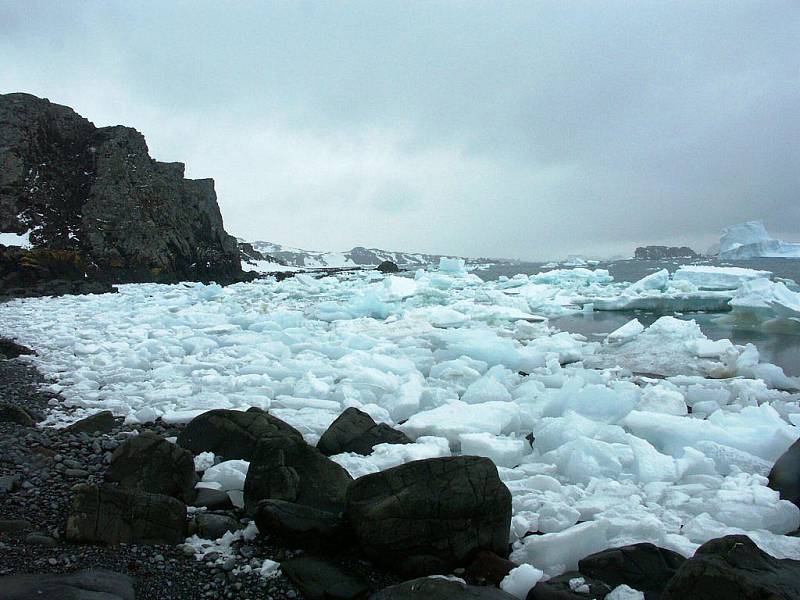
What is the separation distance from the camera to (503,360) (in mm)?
8031

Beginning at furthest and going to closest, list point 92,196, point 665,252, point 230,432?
point 665,252
point 92,196
point 230,432

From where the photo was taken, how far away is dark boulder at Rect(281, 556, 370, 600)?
229 centimetres

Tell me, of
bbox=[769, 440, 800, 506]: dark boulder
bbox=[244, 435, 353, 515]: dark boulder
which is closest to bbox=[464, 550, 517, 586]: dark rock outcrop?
bbox=[244, 435, 353, 515]: dark boulder

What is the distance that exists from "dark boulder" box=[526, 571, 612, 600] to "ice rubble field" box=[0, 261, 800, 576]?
204 millimetres

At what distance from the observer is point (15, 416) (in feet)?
13.2

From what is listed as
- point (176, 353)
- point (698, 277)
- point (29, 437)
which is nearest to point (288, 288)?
point (176, 353)

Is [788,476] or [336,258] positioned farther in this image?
[336,258]

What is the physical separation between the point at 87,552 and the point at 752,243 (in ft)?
291

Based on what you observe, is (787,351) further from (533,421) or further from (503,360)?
(533,421)

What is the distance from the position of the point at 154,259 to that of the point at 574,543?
31042 mm

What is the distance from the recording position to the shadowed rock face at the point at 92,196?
2586 cm

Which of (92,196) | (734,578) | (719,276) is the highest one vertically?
(92,196)

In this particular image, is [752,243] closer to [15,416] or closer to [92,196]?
[92,196]

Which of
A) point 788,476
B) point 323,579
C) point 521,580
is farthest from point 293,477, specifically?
point 788,476
